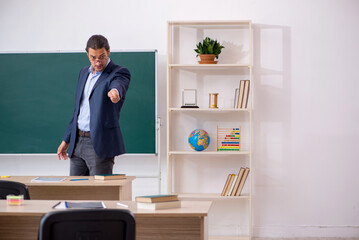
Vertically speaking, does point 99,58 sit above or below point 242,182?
above

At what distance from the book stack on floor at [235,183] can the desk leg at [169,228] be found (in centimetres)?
241

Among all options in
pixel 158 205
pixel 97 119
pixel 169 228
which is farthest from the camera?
pixel 97 119

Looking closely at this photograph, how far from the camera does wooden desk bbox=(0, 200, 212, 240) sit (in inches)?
94.9

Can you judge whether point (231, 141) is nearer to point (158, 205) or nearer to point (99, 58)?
point (99, 58)

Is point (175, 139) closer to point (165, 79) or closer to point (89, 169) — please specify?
point (165, 79)

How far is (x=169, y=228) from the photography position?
9.05ft

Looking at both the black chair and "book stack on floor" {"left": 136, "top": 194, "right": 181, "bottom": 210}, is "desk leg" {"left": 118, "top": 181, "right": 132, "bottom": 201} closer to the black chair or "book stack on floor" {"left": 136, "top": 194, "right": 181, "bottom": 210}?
"book stack on floor" {"left": 136, "top": 194, "right": 181, "bottom": 210}

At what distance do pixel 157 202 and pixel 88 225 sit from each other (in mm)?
655

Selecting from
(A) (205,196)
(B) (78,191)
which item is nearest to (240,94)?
(A) (205,196)

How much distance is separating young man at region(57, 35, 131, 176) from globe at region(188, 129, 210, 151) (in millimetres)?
1560

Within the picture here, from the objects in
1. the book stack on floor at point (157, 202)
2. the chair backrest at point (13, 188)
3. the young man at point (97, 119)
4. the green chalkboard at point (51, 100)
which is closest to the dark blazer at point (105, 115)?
the young man at point (97, 119)

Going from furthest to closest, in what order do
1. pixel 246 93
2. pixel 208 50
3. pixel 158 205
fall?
pixel 208 50, pixel 246 93, pixel 158 205

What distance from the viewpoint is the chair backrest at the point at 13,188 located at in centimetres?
280

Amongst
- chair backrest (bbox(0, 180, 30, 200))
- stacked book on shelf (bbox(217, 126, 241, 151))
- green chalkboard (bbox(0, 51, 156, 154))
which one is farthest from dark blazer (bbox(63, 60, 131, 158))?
stacked book on shelf (bbox(217, 126, 241, 151))
